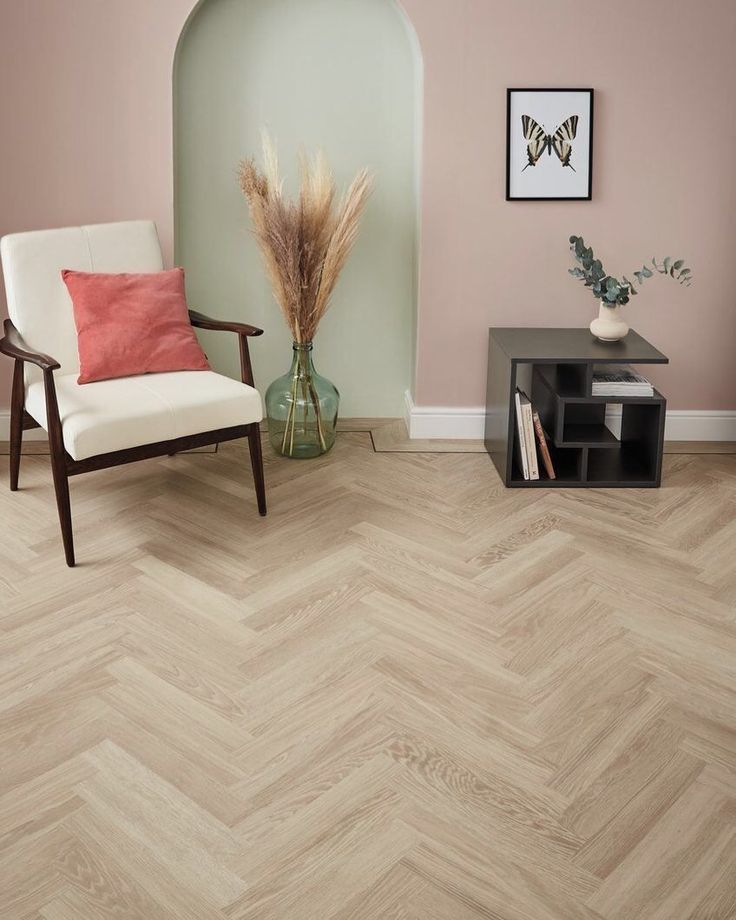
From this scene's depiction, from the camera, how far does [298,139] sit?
156 inches

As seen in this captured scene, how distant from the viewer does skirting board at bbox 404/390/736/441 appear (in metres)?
4.09

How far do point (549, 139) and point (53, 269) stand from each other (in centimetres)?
194

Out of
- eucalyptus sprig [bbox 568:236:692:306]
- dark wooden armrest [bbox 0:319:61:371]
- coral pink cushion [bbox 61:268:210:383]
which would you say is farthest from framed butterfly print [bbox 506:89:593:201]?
dark wooden armrest [bbox 0:319:61:371]

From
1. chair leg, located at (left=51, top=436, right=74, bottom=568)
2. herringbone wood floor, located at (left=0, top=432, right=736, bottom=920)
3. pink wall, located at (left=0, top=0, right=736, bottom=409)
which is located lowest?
herringbone wood floor, located at (left=0, top=432, right=736, bottom=920)

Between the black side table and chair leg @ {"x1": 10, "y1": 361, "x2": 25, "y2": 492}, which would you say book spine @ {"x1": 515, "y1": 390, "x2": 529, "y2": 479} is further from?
chair leg @ {"x1": 10, "y1": 361, "x2": 25, "y2": 492}

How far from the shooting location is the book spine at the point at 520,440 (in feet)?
11.7

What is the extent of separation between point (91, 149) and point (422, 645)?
2.40 meters

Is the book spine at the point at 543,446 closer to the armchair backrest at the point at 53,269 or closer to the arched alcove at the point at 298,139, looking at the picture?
the arched alcove at the point at 298,139

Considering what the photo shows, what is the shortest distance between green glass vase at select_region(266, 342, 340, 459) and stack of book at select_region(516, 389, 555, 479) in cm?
78

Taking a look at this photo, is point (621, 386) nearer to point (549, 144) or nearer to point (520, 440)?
point (520, 440)

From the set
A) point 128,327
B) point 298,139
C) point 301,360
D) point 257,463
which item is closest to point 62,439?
point 128,327

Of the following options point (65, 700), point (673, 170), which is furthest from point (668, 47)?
point (65, 700)

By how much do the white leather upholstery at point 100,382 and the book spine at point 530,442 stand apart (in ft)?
3.29

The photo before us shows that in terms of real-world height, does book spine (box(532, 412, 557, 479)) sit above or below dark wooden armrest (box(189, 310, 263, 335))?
below
